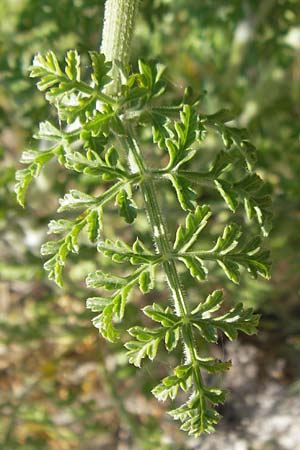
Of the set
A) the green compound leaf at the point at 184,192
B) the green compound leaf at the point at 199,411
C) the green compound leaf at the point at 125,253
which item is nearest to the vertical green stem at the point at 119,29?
the green compound leaf at the point at 184,192

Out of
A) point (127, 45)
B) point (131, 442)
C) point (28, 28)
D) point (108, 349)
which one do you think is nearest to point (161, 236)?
point (127, 45)

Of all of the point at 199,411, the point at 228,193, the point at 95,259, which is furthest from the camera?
the point at 95,259

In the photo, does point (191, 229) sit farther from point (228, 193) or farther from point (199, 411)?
point (199, 411)

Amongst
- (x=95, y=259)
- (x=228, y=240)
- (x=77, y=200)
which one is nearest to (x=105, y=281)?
(x=77, y=200)

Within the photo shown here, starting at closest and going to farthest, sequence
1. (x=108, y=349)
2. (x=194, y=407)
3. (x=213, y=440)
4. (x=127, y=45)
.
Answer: (x=194, y=407) < (x=127, y=45) < (x=213, y=440) < (x=108, y=349)

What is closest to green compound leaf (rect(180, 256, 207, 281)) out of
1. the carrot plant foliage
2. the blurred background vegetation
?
the carrot plant foliage

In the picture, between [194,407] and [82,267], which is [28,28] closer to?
[82,267]
